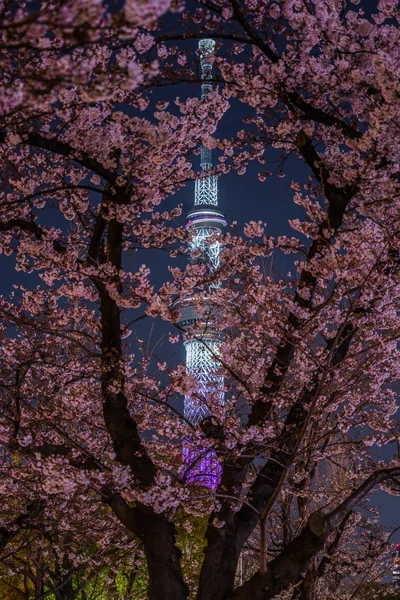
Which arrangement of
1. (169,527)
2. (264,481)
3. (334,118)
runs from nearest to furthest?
(169,527), (264,481), (334,118)

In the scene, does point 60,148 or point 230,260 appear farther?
point 230,260

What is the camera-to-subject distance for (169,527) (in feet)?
15.9

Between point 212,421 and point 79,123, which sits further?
point 79,123

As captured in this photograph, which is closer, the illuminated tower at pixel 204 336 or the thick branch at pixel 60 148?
the thick branch at pixel 60 148

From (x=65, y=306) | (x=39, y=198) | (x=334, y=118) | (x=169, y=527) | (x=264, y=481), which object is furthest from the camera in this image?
(x=65, y=306)

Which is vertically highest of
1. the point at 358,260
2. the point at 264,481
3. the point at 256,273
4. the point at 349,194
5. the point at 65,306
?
the point at 65,306

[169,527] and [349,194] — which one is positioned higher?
[349,194]

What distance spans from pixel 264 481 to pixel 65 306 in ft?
18.5

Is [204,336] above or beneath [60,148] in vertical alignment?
beneath

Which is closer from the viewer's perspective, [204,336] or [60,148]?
[60,148]

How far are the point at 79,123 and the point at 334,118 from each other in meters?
2.52

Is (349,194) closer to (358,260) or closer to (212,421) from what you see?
(358,260)

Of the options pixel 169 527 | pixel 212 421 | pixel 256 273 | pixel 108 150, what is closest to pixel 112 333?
pixel 212 421

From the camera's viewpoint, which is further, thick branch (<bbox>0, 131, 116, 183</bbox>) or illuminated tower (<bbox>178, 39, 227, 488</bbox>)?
illuminated tower (<bbox>178, 39, 227, 488</bbox>)
